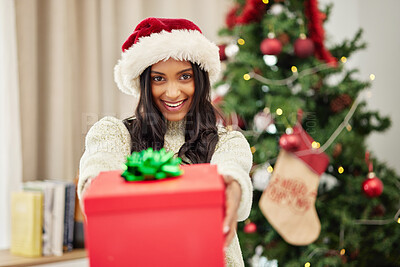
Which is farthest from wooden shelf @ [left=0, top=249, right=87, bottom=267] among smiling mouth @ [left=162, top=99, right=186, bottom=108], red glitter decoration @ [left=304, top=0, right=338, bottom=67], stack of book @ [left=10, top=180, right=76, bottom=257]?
red glitter decoration @ [left=304, top=0, right=338, bottom=67]

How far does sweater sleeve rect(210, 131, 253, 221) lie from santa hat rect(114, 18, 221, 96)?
0.61 feet

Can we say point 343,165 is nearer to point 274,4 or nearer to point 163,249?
point 274,4

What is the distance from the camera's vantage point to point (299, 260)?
6.28 ft

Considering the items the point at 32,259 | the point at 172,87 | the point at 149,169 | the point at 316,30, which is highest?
the point at 316,30

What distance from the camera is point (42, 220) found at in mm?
1831

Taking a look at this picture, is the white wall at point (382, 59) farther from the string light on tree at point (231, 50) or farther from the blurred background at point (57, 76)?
the string light on tree at point (231, 50)

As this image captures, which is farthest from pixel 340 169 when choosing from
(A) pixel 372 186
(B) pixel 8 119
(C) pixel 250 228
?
(B) pixel 8 119

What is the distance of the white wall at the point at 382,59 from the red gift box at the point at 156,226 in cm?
207

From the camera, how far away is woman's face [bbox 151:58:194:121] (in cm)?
101

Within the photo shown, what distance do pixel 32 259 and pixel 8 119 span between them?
624mm

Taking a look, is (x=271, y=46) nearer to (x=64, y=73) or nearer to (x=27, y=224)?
(x=64, y=73)

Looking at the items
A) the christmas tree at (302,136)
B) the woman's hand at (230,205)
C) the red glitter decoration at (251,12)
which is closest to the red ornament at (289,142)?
the christmas tree at (302,136)

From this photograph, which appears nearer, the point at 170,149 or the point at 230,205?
the point at 230,205

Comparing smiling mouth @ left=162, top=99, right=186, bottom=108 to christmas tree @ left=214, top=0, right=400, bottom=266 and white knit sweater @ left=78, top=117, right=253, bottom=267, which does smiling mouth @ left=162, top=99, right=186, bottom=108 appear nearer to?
white knit sweater @ left=78, top=117, right=253, bottom=267
